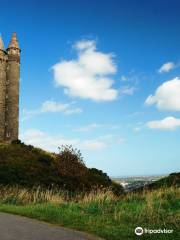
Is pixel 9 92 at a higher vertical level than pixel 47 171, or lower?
higher

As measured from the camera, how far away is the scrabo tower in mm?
65000

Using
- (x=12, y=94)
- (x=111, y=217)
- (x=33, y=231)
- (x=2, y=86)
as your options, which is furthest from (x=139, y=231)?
(x=2, y=86)

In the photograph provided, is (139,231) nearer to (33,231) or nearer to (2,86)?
(33,231)

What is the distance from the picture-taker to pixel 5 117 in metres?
65.8

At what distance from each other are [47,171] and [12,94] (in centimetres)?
2922

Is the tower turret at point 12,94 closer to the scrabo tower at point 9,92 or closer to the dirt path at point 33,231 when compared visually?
the scrabo tower at point 9,92

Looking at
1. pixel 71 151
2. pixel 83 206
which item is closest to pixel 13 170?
pixel 71 151

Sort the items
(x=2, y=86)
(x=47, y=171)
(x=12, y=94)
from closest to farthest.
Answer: (x=47, y=171) < (x=2, y=86) < (x=12, y=94)

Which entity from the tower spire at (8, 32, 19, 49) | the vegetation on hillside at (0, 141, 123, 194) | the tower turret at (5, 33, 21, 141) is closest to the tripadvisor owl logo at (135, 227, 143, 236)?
the vegetation on hillside at (0, 141, 123, 194)

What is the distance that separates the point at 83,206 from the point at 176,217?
13.9 feet

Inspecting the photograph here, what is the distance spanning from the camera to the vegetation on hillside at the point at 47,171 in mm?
36188

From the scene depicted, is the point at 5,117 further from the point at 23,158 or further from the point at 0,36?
the point at 23,158

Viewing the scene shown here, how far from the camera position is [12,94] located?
220 feet

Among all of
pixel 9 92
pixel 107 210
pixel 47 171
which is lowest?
pixel 107 210
